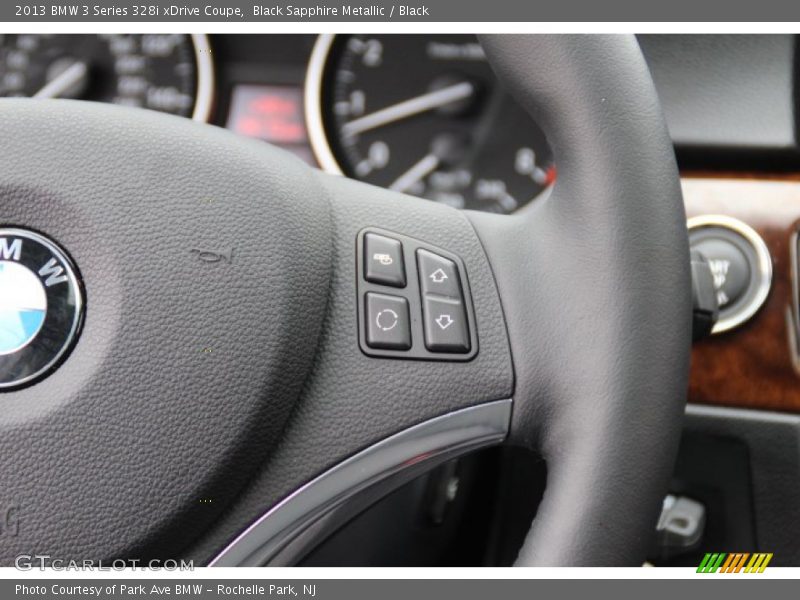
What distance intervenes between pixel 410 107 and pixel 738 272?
0.58 m

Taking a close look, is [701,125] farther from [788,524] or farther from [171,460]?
[171,460]

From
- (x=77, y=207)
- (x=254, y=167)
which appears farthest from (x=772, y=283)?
(x=77, y=207)

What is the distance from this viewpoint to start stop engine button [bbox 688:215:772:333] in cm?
87

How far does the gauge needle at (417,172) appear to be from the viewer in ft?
4.31

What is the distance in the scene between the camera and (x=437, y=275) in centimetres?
62

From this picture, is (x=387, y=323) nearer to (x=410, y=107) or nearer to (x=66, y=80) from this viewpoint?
(x=410, y=107)

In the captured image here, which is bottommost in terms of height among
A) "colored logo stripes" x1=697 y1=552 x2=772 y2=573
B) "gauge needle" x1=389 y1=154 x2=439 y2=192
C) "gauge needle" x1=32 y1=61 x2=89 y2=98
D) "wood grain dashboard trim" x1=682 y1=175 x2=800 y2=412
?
"colored logo stripes" x1=697 y1=552 x2=772 y2=573

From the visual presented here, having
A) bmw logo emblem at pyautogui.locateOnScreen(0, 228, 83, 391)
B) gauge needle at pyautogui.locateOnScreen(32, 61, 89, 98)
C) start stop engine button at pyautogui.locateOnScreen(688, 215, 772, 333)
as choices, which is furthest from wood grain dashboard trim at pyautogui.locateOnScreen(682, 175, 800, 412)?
gauge needle at pyautogui.locateOnScreen(32, 61, 89, 98)

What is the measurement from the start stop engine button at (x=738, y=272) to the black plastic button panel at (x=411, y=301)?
35 centimetres

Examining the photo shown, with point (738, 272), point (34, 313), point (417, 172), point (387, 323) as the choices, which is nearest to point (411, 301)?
point (387, 323)

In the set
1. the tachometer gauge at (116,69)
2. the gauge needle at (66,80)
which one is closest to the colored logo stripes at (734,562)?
the tachometer gauge at (116,69)

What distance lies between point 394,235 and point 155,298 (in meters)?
0.16

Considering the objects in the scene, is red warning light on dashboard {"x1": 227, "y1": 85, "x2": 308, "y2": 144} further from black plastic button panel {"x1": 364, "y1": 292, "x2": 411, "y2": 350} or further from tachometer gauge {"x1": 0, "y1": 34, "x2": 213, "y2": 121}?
black plastic button panel {"x1": 364, "y1": 292, "x2": 411, "y2": 350}

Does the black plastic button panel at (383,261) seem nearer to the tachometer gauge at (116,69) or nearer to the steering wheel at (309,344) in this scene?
the steering wheel at (309,344)
